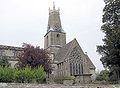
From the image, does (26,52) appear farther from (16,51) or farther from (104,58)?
(16,51)

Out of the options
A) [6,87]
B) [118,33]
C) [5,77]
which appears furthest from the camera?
[118,33]

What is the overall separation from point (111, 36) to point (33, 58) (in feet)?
46.4

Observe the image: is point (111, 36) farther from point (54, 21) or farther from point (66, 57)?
point (54, 21)

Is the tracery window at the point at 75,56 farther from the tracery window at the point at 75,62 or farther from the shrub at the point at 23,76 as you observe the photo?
the shrub at the point at 23,76

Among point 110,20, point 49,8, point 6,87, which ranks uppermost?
point 49,8

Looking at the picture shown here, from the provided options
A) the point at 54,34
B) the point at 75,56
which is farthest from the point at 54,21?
the point at 75,56

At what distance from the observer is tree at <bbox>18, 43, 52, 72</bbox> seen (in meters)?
30.0

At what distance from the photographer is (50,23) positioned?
5919cm

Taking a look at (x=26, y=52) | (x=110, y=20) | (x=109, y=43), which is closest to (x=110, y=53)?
(x=109, y=43)

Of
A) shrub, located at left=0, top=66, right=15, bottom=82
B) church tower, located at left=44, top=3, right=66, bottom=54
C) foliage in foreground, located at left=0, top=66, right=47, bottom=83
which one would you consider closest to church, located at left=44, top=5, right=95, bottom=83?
church tower, located at left=44, top=3, right=66, bottom=54

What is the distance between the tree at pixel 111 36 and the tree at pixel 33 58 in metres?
10.2

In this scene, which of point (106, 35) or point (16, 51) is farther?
point (16, 51)

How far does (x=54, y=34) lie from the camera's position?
185 feet

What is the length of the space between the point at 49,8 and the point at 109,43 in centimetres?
3908
